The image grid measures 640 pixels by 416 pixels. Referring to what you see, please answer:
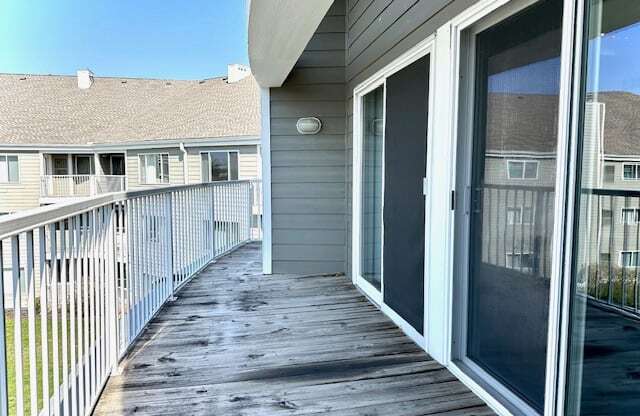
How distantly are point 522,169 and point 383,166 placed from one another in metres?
1.74

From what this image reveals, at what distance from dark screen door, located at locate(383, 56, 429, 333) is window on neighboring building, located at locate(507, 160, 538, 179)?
82 cm

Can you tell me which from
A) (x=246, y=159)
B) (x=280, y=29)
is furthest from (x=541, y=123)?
(x=246, y=159)

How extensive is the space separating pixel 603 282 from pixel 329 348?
1761 mm

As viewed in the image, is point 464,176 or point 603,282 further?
point 464,176

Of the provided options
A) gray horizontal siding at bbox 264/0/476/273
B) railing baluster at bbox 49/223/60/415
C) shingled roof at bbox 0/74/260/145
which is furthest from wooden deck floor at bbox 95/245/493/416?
shingled roof at bbox 0/74/260/145

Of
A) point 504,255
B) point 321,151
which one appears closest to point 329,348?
point 504,255

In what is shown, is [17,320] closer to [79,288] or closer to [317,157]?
[79,288]

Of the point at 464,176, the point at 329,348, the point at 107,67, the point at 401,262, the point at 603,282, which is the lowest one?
the point at 329,348

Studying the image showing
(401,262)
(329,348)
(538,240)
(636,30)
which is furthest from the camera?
(401,262)

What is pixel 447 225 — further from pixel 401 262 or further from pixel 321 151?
pixel 321 151

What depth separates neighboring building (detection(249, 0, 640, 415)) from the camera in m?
1.46

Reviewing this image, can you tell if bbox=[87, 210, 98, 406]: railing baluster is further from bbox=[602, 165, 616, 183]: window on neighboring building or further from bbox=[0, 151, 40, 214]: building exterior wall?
bbox=[0, 151, 40, 214]: building exterior wall

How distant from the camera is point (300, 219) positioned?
15.8ft

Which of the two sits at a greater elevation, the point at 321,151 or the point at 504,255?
the point at 321,151
